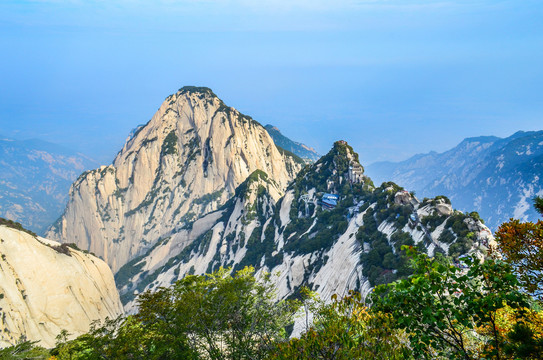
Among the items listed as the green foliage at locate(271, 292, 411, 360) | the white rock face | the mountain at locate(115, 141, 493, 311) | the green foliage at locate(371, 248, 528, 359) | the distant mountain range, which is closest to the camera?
the green foliage at locate(371, 248, 528, 359)

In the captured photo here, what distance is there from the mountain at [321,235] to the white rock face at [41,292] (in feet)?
137

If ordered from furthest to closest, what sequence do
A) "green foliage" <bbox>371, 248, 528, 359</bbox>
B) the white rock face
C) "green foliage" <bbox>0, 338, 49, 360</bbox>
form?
the white rock face → "green foliage" <bbox>0, 338, 49, 360</bbox> → "green foliage" <bbox>371, 248, 528, 359</bbox>

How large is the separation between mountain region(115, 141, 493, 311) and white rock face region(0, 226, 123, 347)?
4180 centimetres

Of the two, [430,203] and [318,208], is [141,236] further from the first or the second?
[430,203]

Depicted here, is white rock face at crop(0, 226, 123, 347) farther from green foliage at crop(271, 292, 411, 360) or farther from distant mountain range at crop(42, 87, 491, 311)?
green foliage at crop(271, 292, 411, 360)

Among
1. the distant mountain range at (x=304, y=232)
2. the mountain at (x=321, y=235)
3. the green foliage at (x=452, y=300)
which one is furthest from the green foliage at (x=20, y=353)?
the distant mountain range at (x=304, y=232)

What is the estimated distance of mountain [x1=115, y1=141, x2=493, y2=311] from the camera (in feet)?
169

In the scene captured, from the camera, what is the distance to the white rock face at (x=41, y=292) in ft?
179

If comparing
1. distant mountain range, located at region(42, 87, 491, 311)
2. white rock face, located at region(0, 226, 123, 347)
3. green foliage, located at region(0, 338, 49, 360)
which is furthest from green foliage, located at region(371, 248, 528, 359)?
white rock face, located at region(0, 226, 123, 347)

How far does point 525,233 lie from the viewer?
1225cm

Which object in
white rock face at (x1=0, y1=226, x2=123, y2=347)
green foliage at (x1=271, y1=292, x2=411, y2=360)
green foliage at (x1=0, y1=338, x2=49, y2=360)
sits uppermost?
white rock face at (x1=0, y1=226, x2=123, y2=347)

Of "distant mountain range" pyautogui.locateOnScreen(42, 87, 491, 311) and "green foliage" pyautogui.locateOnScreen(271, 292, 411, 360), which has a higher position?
"distant mountain range" pyautogui.locateOnScreen(42, 87, 491, 311)

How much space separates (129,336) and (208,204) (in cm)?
17761

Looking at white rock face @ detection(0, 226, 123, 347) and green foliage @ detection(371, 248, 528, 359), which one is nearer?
green foliage @ detection(371, 248, 528, 359)
